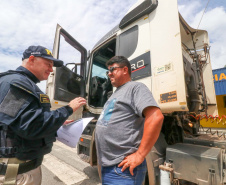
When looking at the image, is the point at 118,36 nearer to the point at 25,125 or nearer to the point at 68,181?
the point at 25,125

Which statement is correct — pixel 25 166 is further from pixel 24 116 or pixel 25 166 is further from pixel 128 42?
pixel 128 42

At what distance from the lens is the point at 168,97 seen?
172 centimetres

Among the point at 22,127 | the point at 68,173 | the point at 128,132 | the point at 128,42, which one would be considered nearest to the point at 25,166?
the point at 22,127

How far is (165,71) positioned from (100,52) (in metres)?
2.01

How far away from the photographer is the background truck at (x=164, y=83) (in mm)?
1649

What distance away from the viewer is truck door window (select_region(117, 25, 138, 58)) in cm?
228

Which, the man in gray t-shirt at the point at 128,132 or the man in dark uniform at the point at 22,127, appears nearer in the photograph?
the man in dark uniform at the point at 22,127

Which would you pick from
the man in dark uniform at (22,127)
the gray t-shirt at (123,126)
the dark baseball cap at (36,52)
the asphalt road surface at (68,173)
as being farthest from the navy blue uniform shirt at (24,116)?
the asphalt road surface at (68,173)

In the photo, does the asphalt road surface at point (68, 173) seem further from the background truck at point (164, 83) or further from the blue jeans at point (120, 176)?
the blue jeans at point (120, 176)

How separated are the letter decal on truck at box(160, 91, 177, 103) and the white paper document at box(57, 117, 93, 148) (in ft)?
3.21

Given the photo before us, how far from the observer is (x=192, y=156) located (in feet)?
5.33

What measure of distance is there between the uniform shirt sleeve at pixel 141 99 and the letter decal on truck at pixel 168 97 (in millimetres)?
636

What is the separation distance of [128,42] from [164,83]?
3.42 feet

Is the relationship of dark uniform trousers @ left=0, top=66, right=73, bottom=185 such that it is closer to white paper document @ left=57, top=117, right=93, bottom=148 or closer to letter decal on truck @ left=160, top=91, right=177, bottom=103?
white paper document @ left=57, top=117, right=93, bottom=148
